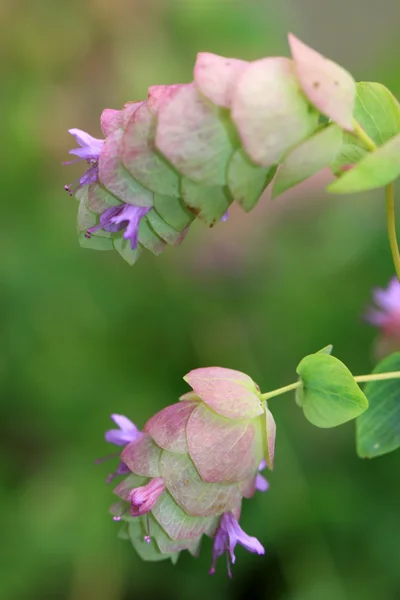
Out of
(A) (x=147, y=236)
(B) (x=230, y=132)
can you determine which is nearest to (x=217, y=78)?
(B) (x=230, y=132)

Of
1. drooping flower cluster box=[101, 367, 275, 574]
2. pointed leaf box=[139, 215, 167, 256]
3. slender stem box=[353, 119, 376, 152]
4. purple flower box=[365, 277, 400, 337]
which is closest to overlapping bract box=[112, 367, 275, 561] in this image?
drooping flower cluster box=[101, 367, 275, 574]

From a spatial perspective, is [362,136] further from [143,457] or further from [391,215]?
[143,457]

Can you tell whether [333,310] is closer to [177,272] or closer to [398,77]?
[177,272]

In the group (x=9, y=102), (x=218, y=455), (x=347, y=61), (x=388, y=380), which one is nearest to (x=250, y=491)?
(x=218, y=455)

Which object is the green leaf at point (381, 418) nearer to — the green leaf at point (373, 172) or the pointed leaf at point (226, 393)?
the pointed leaf at point (226, 393)

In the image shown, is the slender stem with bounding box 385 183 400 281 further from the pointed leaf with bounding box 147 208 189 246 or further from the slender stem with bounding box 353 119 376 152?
the pointed leaf with bounding box 147 208 189 246

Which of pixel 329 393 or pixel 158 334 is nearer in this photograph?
pixel 329 393
